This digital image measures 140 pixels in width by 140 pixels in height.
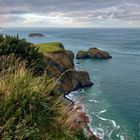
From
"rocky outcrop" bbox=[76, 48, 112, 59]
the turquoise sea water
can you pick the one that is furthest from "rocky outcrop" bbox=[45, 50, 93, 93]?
"rocky outcrop" bbox=[76, 48, 112, 59]

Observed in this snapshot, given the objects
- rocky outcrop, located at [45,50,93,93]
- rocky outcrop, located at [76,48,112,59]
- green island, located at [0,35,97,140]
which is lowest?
rocky outcrop, located at [76,48,112,59]

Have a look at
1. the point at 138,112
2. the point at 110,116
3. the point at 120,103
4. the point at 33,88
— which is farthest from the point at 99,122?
the point at 33,88

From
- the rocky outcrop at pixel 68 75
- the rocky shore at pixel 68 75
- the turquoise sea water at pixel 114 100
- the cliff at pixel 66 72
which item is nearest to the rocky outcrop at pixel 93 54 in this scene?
the turquoise sea water at pixel 114 100

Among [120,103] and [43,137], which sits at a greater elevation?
[43,137]

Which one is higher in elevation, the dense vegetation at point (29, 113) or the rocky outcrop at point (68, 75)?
the dense vegetation at point (29, 113)

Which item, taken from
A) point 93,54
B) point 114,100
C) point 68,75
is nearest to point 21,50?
point 114,100

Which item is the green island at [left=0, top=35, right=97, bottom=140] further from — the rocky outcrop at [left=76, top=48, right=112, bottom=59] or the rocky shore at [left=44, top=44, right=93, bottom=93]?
the rocky outcrop at [left=76, top=48, right=112, bottom=59]

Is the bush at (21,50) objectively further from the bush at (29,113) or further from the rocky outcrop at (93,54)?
the rocky outcrop at (93,54)

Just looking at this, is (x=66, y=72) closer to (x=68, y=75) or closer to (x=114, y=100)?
(x=68, y=75)

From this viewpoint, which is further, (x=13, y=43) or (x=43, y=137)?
(x=13, y=43)

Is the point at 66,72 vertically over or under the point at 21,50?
under

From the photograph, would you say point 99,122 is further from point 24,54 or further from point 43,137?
point 43,137

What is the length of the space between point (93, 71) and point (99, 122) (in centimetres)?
5902

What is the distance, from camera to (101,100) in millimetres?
74562
